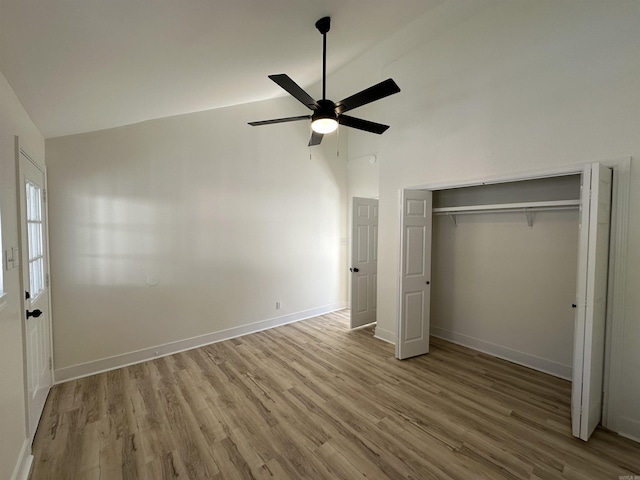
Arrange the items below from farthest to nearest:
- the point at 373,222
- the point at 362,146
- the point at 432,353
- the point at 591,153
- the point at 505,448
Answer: the point at 362,146
the point at 373,222
the point at 432,353
the point at 591,153
the point at 505,448

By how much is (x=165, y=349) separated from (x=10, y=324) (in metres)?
2.08

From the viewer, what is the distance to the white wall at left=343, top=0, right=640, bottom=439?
7.07 feet

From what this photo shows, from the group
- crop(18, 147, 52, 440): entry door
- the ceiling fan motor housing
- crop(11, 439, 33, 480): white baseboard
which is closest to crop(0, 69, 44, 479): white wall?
crop(11, 439, 33, 480): white baseboard

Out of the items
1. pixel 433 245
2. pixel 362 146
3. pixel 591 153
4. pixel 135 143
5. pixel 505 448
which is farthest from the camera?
pixel 362 146

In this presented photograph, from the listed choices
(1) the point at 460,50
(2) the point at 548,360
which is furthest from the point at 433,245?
(1) the point at 460,50

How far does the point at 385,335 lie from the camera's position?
3996 millimetres

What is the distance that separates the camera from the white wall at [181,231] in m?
2.93

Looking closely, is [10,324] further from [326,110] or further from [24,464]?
[326,110]

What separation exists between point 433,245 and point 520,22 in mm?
2591

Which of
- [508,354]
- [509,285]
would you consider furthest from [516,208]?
[508,354]

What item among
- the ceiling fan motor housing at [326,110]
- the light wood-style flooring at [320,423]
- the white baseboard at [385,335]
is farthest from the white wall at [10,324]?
the white baseboard at [385,335]

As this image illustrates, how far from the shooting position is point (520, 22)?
2656 mm

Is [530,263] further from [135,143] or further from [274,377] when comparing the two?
[135,143]

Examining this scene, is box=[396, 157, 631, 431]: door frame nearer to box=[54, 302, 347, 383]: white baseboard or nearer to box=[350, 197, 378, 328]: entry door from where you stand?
box=[350, 197, 378, 328]: entry door
